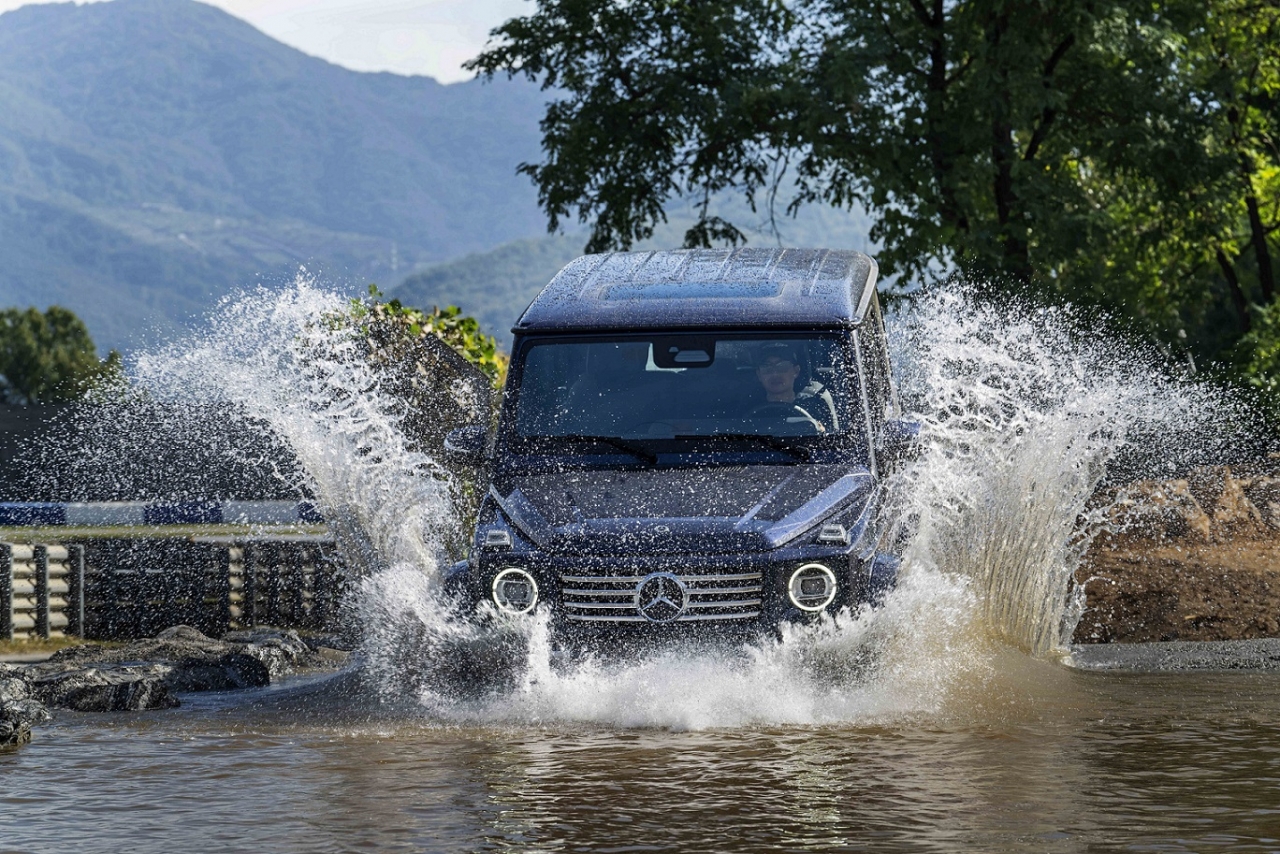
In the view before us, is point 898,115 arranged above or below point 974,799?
above

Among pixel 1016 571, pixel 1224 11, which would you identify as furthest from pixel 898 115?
pixel 1016 571

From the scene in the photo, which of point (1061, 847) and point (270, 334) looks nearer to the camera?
point (1061, 847)

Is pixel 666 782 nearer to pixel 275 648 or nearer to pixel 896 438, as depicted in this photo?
pixel 896 438

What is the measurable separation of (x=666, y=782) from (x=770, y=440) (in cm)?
267

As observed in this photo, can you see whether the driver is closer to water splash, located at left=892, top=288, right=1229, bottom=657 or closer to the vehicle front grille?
water splash, located at left=892, top=288, right=1229, bottom=657

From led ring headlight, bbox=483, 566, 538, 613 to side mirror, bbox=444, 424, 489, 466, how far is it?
1.26 metres

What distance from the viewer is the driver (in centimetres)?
974

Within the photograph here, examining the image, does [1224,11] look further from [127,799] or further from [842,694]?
[127,799]

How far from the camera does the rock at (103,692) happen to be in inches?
399

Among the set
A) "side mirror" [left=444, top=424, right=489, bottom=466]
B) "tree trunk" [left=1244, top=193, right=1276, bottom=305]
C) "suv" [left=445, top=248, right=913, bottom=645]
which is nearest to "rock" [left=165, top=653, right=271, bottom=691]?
"side mirror" [left=444, top=424, right=489, bottom=466]

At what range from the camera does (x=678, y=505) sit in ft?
29.1

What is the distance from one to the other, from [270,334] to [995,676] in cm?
690

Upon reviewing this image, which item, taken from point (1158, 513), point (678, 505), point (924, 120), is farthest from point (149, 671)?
point (924, 120)

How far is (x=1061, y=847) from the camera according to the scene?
19.3ft
